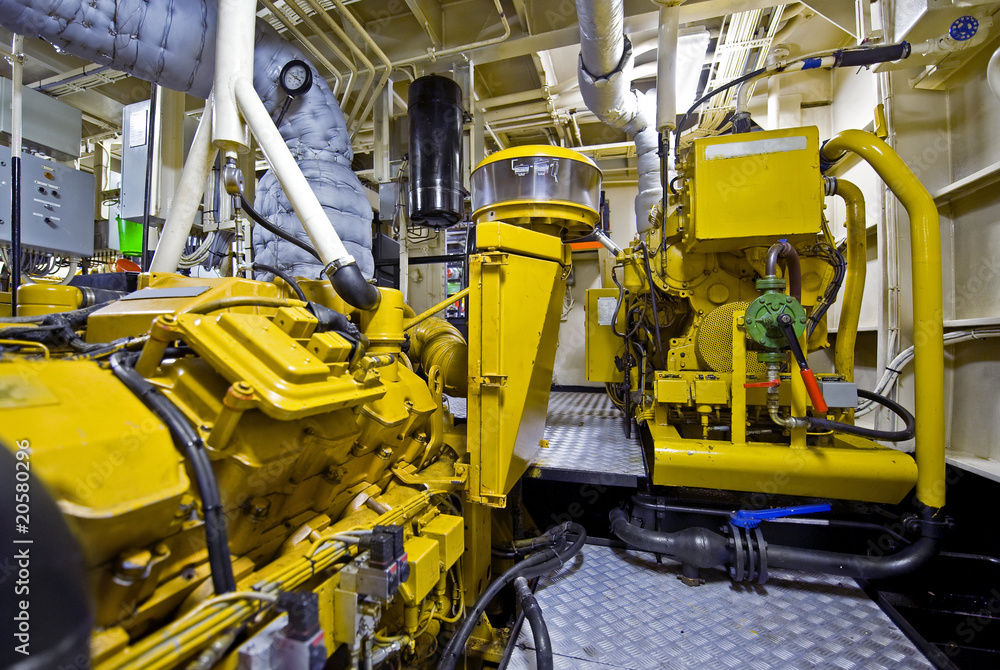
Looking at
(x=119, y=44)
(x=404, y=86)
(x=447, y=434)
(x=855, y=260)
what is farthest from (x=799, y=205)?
(x=404, y=86)

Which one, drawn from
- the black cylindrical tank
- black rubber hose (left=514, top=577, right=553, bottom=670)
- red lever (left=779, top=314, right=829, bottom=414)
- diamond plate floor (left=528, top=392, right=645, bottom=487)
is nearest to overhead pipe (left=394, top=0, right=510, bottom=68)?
the black cylindrical tank

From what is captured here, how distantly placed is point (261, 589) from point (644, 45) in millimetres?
4930

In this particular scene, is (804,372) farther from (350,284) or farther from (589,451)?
(350,284)

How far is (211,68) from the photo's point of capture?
8.41 ft

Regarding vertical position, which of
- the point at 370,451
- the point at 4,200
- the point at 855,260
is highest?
the point at 4,200

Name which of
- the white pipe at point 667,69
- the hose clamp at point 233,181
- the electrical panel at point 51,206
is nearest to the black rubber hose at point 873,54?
the white pipe at point 667,69

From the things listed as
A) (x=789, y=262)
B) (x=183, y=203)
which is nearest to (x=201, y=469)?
(x=183, y=203)

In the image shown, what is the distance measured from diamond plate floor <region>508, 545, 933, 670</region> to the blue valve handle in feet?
1.10

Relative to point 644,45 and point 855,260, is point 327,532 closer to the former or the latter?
point 855,260

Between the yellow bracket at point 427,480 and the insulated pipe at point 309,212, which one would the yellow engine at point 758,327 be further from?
the insulated pipe at point 309,212

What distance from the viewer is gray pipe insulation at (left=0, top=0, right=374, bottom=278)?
2.05 metres

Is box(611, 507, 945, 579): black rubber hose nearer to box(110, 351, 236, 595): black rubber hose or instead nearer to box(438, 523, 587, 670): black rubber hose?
box(438, 523, 587, 670): black rubber hose

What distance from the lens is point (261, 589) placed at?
A: 1.01 meters

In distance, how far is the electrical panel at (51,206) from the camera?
9.58 ft
